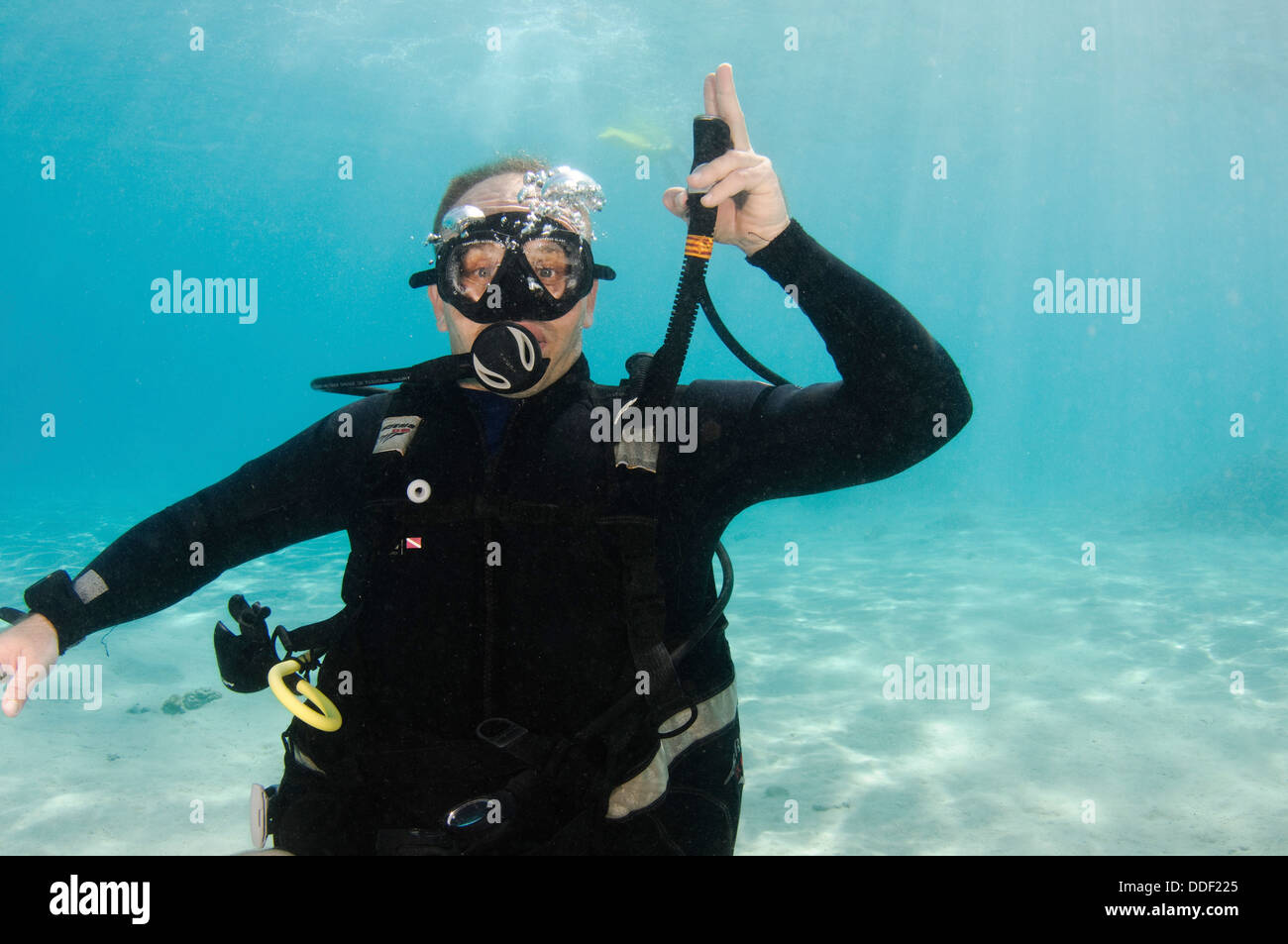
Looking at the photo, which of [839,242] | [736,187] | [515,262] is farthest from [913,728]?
[839,242]

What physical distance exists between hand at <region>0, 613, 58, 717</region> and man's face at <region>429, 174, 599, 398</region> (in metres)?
1.51

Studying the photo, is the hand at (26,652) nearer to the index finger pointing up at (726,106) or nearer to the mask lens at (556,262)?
the mask lens at (556,262)

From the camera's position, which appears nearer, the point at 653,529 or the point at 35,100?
the point at 653,529

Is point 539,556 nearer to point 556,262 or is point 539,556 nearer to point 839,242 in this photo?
point 556,262

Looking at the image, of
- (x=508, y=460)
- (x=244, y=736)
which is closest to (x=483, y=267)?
(x=508, y=460)

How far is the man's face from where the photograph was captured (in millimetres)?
2543

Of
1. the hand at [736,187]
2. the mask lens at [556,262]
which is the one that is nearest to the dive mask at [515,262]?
the mask lens at [556,262]

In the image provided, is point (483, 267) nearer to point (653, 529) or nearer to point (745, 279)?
point (653, 529)

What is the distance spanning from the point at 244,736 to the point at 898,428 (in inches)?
299

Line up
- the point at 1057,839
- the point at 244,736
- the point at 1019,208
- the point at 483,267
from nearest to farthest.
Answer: the point at 483,267 < the point at 1057,839 < the point at 244,736 < the point at 1019,208

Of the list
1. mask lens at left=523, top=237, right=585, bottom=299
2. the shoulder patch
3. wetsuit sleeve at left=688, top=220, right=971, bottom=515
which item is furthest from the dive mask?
wetsuit sleeve at left=688, top=220, right=971, bottom=515

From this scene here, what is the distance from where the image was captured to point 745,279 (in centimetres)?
8169

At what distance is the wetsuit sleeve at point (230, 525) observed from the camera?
2.36 m

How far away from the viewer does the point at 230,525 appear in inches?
98.5
